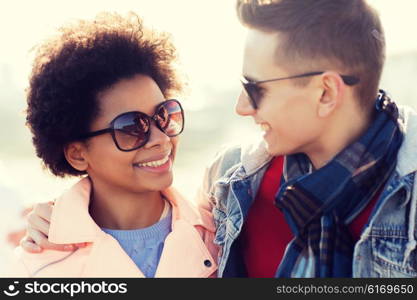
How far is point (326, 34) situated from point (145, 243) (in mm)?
1265

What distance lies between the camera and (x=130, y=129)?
2.56 meters

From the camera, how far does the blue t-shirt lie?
2.62 metres

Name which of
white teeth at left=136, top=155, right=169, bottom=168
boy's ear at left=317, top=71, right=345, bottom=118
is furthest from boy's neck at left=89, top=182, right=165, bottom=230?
A: boy's ear at left=317, top=71, right=345, bottom=118

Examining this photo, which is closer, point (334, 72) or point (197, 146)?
point (334, 72)

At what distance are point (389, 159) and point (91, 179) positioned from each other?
145 centimetres

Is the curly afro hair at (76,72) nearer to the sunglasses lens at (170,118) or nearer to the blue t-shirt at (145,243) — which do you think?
the sunglasses lens at (170,118)

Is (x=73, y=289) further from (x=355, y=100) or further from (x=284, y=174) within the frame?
(x=355, y=100)

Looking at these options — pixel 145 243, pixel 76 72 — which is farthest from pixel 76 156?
pixel 145 243

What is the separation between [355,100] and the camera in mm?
2414

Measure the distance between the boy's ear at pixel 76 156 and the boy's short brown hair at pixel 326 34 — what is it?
3.44 ft

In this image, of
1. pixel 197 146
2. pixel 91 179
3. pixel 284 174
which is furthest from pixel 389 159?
pixel 197 146

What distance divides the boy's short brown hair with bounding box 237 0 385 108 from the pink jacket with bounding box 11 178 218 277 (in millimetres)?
962
